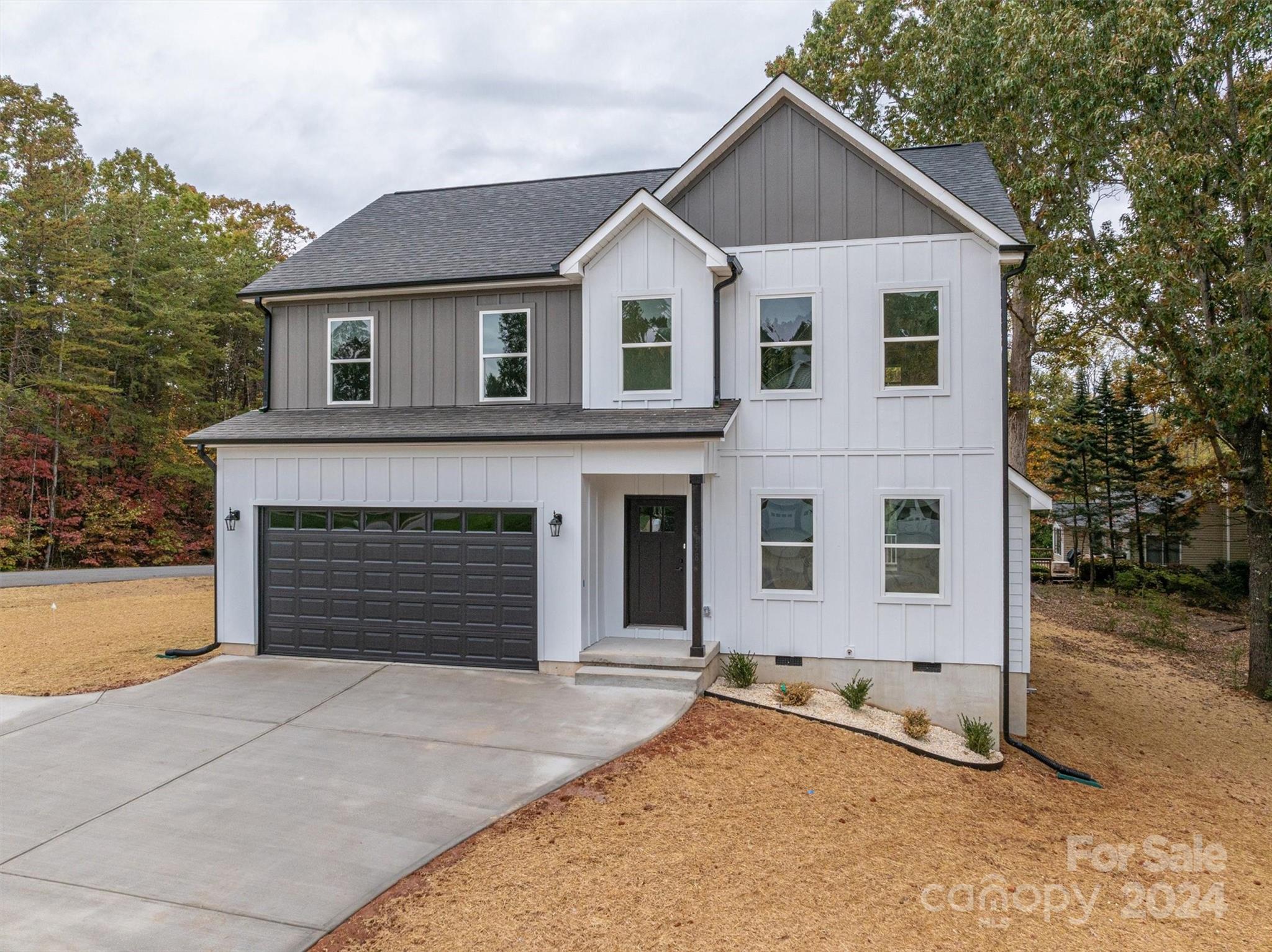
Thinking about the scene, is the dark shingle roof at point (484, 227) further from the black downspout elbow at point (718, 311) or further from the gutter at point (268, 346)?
the black downspout elbow at point (718, 311)

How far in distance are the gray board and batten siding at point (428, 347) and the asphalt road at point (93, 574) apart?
12.4 m

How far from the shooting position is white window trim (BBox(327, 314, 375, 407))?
11.7m

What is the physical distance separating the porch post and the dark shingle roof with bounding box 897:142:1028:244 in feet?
16.6

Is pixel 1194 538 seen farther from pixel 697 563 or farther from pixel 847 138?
pixel 697 563

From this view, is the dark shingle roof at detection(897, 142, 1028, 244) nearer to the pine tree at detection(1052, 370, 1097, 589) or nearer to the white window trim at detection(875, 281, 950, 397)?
the white window trim at detection(875, 281, 950, 397)

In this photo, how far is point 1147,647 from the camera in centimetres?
1673

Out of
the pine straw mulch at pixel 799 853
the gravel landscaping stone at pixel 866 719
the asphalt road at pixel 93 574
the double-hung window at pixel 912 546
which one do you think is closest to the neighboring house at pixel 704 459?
the double-hung window at pixel 912 546

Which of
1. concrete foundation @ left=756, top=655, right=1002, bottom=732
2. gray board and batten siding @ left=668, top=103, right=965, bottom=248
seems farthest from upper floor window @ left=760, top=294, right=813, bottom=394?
concrete foundation @ left=756, top=655, right=1002, bottom=732

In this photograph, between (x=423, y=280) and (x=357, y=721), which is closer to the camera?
(x=357, y=721)

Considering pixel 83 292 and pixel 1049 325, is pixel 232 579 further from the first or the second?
pixel 1049 325

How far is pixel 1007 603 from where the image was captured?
945 centimetres

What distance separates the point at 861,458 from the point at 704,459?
7.06ft

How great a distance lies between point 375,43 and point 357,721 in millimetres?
12662

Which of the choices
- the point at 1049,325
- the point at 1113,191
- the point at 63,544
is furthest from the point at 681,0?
the point at 63,544
